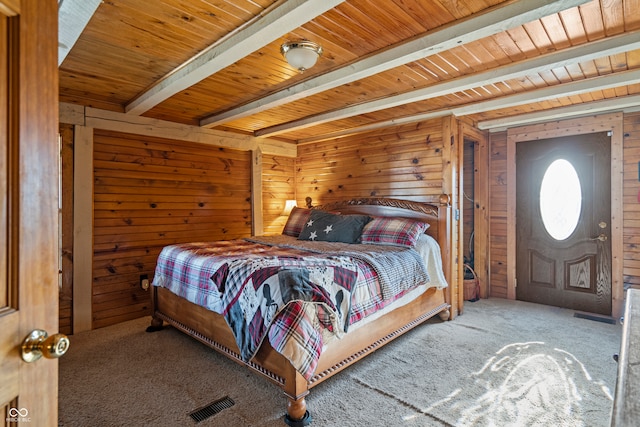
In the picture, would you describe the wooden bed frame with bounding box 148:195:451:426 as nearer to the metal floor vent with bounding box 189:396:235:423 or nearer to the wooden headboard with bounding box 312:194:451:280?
the wooden headboard with bounding box 312:194:451:280

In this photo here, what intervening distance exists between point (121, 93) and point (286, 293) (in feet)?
8.73

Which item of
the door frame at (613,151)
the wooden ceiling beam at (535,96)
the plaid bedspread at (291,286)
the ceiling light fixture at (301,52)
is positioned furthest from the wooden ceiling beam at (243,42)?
the door frame at (613,151)

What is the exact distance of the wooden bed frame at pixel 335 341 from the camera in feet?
6.30

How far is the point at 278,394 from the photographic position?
217 centimetres

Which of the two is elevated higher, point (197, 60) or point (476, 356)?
point (197, 60)

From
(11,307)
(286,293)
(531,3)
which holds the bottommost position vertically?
(286,293)

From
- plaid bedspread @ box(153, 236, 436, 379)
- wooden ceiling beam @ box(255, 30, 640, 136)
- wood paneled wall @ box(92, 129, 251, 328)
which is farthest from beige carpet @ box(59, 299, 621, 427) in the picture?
wooden ceiling beam @ box(255, 30, 640, 136)

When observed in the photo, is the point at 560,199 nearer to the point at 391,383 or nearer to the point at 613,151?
the point at 613,151

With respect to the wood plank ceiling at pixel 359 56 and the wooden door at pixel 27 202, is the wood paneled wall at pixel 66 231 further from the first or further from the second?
the wooden door at pixel 27 202

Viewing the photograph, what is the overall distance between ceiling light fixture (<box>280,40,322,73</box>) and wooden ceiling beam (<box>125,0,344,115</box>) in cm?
23

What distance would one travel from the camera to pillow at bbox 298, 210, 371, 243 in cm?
361

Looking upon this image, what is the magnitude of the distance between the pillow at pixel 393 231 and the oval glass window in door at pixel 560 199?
5.54 ft

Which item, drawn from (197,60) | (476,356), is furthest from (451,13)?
(476,356)

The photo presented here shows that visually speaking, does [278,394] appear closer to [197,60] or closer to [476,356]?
[476,356]
